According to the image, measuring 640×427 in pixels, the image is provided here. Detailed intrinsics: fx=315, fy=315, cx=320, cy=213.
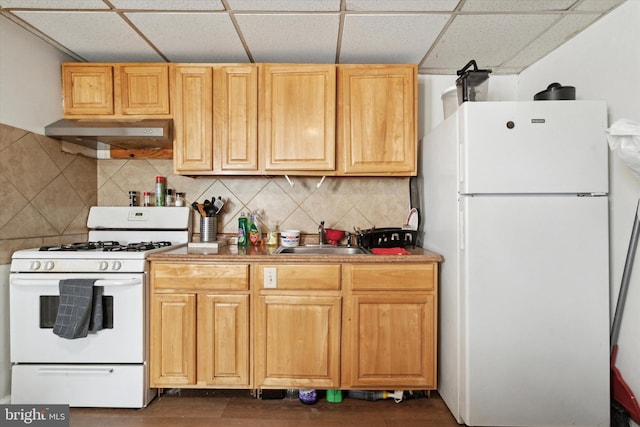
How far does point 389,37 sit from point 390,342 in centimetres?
184

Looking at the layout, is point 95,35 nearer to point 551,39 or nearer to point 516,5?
point 516,5

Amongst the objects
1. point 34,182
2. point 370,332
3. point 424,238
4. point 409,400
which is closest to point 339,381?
point 370,332

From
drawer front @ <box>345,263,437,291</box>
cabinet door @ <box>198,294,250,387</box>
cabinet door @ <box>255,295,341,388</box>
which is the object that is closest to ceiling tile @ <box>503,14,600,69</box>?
drawer front @ <box>345,263,437,291</box>

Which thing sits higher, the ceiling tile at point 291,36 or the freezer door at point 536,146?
the ceiling tile at point 291,36

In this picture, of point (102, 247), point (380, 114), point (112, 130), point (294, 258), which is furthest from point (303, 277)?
point (112, 130)

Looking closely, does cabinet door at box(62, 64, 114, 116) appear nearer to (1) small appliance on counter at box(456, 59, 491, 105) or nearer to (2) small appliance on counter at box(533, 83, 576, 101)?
(1) small appliance on counter at box(456, 59, 491, 105)

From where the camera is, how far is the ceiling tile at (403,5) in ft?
5.32

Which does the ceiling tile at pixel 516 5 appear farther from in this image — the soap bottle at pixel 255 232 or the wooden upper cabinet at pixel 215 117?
the soap bottle at pixel 255 232

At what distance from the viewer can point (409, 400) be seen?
1937 millimetres

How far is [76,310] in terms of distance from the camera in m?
1.72

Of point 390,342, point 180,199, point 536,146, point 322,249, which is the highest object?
point 536,146

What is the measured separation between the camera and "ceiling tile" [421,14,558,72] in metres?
1.77

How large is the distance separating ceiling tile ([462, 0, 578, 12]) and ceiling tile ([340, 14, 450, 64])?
0.46 ft

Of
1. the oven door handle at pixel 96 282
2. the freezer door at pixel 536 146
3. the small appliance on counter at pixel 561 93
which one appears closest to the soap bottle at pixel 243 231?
the oven door handle at pixel 96 282
